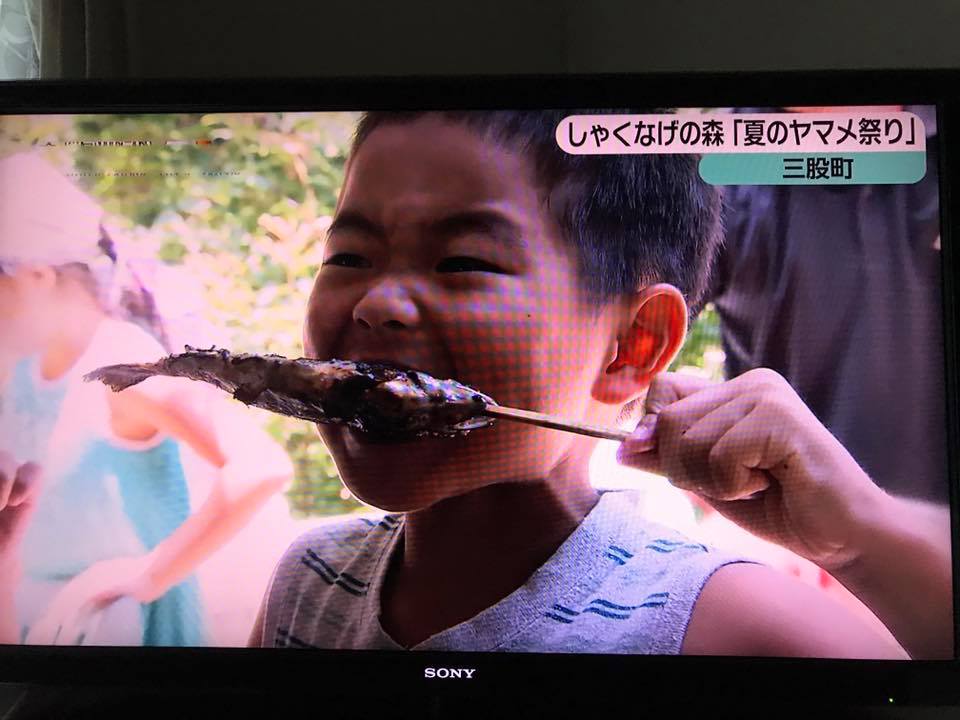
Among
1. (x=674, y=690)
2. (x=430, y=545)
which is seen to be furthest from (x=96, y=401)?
(x=674, y=690)

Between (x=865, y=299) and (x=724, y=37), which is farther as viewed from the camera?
(x=724, y=37)

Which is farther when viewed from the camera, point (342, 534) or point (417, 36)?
point (417, 36)

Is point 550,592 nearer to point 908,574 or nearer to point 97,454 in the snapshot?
point 908,574

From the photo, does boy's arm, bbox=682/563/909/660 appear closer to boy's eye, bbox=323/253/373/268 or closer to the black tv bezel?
the black tv bezel

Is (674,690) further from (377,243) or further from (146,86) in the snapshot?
(146,86)

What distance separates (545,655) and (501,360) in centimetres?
36

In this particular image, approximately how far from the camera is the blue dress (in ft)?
3.35

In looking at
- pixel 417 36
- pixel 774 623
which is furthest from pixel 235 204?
pixel 774 623

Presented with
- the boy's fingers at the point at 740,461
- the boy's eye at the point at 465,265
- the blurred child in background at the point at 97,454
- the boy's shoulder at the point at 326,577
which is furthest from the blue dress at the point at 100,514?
the boy's fingers at the point at 740,461

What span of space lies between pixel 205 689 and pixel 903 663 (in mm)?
860

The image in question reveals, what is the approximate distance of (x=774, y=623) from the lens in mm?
981

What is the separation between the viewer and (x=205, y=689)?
105cm
